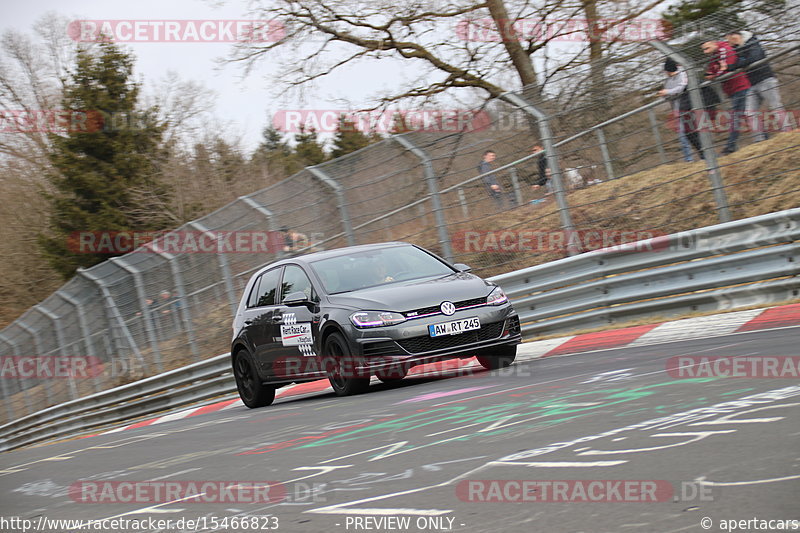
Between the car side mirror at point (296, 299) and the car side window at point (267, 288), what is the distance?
42 centimetres

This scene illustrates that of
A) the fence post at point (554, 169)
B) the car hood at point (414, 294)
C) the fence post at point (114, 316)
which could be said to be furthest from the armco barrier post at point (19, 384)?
the car hood at point (414, 294)

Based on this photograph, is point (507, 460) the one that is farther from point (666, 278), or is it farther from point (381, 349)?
point (666, 278)

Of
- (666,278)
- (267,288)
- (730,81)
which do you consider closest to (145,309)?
(267,288)

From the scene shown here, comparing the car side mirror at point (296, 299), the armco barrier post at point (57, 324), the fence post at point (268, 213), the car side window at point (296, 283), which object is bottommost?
the car side mirror at point (296, 299)

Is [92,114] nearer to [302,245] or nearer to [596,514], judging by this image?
[302,245]

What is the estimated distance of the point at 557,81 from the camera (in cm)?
1248

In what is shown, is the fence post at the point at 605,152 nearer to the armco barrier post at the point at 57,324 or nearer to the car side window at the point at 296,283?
the car side window at the point at 296,283

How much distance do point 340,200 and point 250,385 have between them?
3.86 meters

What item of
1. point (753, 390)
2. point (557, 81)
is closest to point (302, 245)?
point (557, 81)

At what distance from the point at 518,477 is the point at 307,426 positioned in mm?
3799

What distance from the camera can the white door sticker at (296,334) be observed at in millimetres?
10573

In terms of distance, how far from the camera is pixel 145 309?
19406mm

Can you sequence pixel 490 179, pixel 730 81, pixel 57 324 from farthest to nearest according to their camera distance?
pixel 57 324
pixel 490 179
pixel 730 81

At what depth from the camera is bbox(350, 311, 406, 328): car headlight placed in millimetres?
9602
